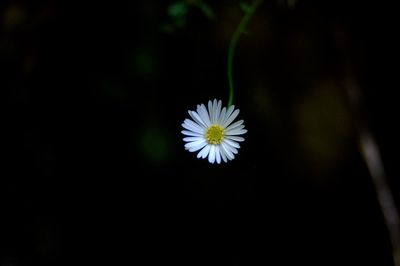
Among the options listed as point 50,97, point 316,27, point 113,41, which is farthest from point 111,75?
point 316,27

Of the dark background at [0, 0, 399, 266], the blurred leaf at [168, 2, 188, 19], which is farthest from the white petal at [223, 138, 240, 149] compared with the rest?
the blurred leaf at [168, 2, 188, 19]

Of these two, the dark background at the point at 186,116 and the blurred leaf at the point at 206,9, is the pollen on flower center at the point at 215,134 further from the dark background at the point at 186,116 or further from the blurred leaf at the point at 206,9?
the blurred leaf at the point at 206,9

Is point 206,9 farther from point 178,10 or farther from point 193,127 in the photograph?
point 193,127

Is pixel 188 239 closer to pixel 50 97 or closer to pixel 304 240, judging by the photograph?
pixel 304 240

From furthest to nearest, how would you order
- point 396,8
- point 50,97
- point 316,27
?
1. point 50,97
2. point 316,27
3. point 396,8

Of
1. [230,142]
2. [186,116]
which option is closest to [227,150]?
[230,142]

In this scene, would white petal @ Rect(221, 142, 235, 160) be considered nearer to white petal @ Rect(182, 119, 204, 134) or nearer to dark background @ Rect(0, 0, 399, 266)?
white petal @ Rect(182, 119, 204, 134)
